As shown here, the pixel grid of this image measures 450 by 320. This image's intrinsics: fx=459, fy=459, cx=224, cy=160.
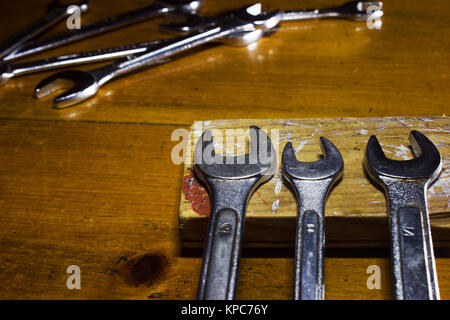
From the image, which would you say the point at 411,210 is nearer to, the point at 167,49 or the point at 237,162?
the point at 237,162

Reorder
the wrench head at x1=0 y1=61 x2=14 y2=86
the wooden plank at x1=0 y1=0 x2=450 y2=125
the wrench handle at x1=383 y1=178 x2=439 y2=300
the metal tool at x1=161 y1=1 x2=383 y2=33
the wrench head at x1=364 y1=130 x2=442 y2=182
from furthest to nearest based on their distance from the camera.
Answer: the metal tool at x1=161 y1=1 x2=383 y2=33 → the wrench head at x1=0 y1=61 x2=14 y2=86 → the wooden plank at x1=0 y1=0 x2=450 y2=125 → the wrench head at x1=364 y1=130 x2=442 y2=182 → the wrench handle at x1=383 y1=178 x2=439 y2=300

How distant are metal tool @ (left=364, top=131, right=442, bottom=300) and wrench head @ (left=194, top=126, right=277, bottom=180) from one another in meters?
0.18

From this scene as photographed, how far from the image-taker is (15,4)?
1.56 metres

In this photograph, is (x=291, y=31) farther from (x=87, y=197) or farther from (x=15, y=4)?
(x=15, y=4)

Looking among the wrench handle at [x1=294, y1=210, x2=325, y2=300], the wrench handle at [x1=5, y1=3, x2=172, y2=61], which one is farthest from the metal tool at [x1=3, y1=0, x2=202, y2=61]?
the wrench handle at [x1=294, y1=210, x2=325, y2=300]

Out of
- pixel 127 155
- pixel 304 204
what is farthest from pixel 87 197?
pixel 304 204

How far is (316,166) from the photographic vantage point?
0.83m

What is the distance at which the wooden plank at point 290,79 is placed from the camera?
44.2 inches

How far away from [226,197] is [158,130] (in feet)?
1.16

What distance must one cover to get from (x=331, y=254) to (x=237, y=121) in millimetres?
333

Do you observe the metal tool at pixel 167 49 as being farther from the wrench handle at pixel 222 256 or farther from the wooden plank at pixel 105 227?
the wrench handle at pixel 222 256

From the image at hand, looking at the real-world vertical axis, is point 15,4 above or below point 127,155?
above

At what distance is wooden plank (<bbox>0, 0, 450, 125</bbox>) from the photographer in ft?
3.68

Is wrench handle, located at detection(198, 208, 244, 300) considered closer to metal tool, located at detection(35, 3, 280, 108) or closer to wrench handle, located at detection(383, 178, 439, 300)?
wrench handle, located at detection(383, 178, 439, 300)
